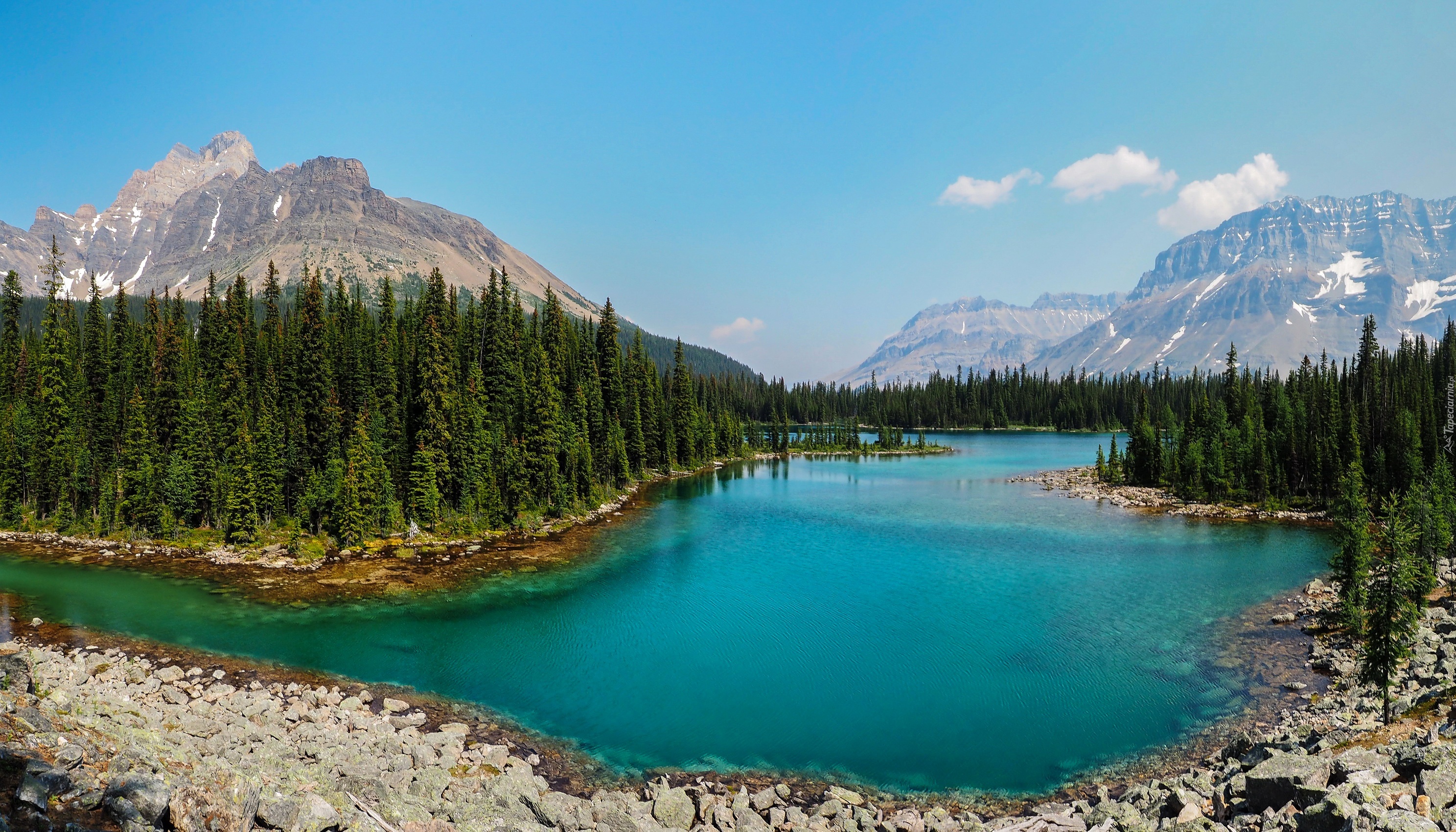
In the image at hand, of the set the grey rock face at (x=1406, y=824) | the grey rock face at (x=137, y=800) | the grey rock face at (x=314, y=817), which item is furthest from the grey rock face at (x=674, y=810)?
the grey rock face at (x=1406, y=824)

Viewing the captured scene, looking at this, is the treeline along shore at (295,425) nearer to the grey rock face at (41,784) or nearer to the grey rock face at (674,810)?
the grey rock face at (674,810)

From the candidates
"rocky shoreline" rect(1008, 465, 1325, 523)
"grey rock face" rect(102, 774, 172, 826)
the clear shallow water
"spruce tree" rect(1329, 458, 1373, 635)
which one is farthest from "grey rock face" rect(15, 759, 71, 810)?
"rocky shoreline" rect(1008, 465, 1325, 523)

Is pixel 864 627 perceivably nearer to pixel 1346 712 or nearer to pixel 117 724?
pixel 1346 712

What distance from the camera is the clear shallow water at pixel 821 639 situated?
2434 centimetres

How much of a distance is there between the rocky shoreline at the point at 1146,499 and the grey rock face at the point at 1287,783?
6511cm

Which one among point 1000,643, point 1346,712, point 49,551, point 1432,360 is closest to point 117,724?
point 1000,643

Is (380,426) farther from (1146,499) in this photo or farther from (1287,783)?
(1146,499)

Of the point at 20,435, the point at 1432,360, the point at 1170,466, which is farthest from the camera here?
the point at 1432,360

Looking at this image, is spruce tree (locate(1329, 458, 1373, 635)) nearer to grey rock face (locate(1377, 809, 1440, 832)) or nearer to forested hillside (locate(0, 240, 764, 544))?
grey rock face (locate(1377, 809, 1440, 832))

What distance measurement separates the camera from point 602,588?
43.9 m

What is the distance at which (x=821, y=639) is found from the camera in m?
34.6

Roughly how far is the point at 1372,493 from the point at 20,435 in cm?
12559

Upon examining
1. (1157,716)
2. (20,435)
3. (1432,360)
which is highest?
(1432,360)

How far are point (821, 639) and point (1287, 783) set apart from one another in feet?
69.6
